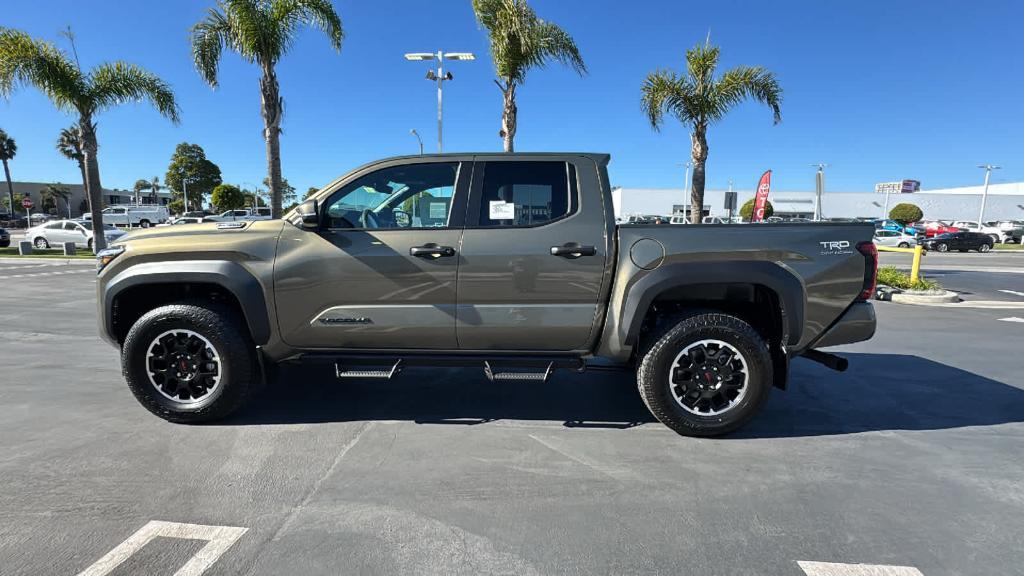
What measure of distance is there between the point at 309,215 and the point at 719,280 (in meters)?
2.72

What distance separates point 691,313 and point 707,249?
0.46 meters

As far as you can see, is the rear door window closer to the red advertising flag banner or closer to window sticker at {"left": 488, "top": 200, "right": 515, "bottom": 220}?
window sticker at {"left": 488, "top": 200, "right": 515, "bottom": 220}

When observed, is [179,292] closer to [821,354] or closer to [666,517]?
[666,517]

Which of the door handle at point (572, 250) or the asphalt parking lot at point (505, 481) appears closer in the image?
the asphalt parking lot at point (505, 481)

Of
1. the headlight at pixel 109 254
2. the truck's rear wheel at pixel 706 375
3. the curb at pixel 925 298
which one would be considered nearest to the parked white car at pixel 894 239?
the curb at pixel 925 298

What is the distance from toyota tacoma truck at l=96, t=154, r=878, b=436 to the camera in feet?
10.9

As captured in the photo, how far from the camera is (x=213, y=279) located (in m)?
3.40

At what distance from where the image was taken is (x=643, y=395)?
3467mm

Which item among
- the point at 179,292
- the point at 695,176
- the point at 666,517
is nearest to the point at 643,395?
the point at 666,517

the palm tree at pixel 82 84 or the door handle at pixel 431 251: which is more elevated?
the palm tree at pixel 82 84

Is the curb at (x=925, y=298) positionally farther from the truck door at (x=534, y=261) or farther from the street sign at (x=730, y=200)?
the truck door at (x=534, y=261)

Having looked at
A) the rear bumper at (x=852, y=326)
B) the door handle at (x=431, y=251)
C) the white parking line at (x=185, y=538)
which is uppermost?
the door handle at (x=431, y=251)

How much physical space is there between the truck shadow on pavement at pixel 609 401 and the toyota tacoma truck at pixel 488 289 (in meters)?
0.48

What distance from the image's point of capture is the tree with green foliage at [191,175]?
69.2 meters
